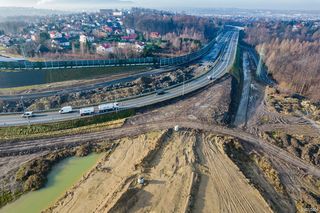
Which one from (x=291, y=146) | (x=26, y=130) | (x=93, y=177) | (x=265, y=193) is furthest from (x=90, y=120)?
(x=291, y=146)

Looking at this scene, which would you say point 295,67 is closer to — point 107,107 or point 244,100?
point 244,100

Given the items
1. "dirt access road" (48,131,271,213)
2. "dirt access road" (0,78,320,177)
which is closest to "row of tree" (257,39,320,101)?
"dirt access road" (0,78,320,177)

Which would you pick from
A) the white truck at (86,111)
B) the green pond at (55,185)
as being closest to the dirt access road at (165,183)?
the green pond at (55,185)

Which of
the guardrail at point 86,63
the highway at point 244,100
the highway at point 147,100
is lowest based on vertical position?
the highway at point 244,100

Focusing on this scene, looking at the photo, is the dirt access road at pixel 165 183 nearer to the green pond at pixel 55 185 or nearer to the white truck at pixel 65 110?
the green pond at pixel 55 185

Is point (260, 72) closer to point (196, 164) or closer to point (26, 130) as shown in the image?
point (196, 164)

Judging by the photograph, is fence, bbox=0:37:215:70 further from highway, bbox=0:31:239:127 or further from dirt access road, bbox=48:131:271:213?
dirt access road, bbox=48:131:271:213

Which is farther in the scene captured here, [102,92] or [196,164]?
[102,92]

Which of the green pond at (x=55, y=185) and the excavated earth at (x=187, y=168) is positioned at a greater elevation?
the excavated earth at (x=187, y=168)
